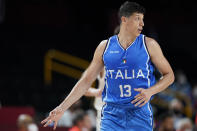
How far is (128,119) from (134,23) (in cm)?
96

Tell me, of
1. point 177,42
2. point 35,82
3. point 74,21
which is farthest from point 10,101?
point 177,42

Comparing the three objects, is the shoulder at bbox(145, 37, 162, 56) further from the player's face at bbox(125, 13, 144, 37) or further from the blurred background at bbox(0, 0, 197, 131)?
A: the blurred background at bbox(0, 0, 197, 131)

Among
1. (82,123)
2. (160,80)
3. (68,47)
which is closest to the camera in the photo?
(160,80)

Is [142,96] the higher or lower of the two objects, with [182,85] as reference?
higher

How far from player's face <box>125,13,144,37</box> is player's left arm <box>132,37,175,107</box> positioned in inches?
5.7

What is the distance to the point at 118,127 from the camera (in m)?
5.34

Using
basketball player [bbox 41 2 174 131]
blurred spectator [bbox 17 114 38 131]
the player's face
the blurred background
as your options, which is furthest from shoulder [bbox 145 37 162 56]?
the blurred background

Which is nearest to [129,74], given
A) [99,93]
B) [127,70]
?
[127,70]

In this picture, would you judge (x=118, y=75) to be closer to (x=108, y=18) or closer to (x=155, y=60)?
(x=155, y=60)

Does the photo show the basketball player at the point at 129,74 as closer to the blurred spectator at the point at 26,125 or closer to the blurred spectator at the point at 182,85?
the blurred spectator at the point at 26,125

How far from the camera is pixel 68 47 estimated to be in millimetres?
17922

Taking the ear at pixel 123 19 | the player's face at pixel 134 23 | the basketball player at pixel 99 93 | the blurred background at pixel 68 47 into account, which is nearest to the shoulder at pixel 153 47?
the player's face at pixel 134 23

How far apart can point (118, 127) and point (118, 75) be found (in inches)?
20.4

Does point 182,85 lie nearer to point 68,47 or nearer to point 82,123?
point 68,47
